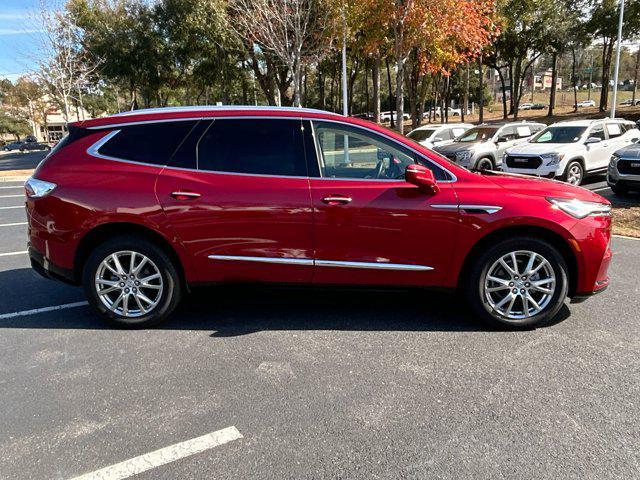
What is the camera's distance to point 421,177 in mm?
3738

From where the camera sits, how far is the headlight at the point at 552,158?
38.6ft

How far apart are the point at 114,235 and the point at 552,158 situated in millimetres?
10850

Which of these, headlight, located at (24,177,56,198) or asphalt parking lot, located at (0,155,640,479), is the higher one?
headlight, located at (24,177,56,198)

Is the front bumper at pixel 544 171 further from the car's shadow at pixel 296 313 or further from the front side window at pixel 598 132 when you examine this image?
the car's shadow at pixel 296 313

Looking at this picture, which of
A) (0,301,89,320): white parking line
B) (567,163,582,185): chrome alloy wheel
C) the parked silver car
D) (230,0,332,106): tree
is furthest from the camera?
(230,0,332,106): tree

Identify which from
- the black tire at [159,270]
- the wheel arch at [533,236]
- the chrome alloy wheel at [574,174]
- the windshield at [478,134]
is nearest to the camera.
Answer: the wheel arch at [533,236]

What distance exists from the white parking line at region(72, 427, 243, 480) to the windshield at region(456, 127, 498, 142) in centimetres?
1433

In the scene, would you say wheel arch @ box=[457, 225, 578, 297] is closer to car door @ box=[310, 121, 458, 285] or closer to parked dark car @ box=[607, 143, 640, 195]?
car door @ box=[310, 121, 458, 285]

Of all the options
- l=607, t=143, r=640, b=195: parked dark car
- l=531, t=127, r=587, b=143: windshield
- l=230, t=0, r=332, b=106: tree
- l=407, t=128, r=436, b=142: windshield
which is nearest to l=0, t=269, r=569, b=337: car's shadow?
l=607, t=143, r=640, b=195: parked dark car

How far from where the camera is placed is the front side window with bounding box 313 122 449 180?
158 inches

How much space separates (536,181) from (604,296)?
156cm

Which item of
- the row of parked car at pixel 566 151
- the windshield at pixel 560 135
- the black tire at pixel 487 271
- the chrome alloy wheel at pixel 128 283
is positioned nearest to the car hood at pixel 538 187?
the black tire at pixel 487 271

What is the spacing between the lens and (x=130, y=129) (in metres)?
4.19

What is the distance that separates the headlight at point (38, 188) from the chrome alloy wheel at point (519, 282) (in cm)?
374
